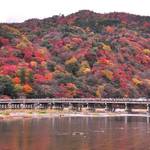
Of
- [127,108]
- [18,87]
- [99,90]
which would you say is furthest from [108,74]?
[18,87]

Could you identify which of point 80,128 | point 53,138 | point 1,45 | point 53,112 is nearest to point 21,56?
point 1,45

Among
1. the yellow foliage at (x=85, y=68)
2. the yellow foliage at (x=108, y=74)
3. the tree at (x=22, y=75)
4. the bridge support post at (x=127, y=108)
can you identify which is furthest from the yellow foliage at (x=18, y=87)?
the yellow foliage at (x=108, y=74)

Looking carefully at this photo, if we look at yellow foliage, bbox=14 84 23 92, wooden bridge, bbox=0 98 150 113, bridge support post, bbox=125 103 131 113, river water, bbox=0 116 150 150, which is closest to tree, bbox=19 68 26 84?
yellow foliage, bbox=14 84 23 92

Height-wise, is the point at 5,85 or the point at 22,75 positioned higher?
the point at 22,75

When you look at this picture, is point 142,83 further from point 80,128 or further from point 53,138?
point 53,138

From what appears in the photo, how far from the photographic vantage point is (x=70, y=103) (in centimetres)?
15450

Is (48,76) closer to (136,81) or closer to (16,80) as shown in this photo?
(16,80)

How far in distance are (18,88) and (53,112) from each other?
2229 centimetres

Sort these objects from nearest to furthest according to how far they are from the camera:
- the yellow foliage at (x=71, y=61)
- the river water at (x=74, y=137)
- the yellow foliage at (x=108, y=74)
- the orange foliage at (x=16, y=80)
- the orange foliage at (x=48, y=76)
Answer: the river water at (x=74, y=137), the orange foliage at (x=16, y=80), the orange foliage at (x=48, y=76), the yellow foliage at (x=108, y=74), the yellow foliage at (x=71, y=61)

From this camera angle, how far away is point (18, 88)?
15888 centimetres

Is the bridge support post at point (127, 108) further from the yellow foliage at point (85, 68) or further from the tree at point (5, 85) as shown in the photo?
the yellow foliage at point (85, 68)

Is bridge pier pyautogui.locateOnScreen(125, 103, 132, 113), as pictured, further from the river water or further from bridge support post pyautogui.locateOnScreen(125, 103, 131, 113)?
the river water

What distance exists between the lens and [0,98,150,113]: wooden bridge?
14750 centimetres

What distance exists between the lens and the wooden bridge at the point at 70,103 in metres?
148
